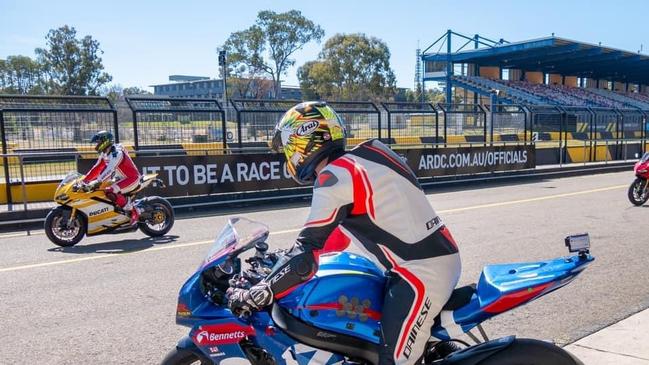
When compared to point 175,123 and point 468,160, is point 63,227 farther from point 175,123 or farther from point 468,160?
point 468,160

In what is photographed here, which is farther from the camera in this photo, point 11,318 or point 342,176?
point 11,318

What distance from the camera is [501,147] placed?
18.7 meters

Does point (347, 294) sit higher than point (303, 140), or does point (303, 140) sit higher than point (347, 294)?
point (303, 140)

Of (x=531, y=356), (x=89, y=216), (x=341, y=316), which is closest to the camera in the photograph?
(x=531, y=356)

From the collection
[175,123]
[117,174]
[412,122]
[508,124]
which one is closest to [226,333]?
[117,174]

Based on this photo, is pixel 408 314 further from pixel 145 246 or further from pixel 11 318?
pixel 145 246

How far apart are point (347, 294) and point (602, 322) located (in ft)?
10.8

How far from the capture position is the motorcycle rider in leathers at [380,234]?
2684 mm

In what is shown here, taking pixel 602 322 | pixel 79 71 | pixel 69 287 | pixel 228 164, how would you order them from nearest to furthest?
pixel 602 322
pixel 69 287
pixel 228 164
pixel 79 71

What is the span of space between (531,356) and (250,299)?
4.33ft

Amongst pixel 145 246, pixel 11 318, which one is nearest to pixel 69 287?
pixel 11 318

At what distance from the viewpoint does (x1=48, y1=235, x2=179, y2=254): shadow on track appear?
27.7 ft

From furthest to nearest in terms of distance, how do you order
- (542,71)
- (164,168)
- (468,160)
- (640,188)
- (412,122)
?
(542,71)
(412,122)
(468,160)
(164,168)
(640,188)

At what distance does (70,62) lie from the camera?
49250mm
